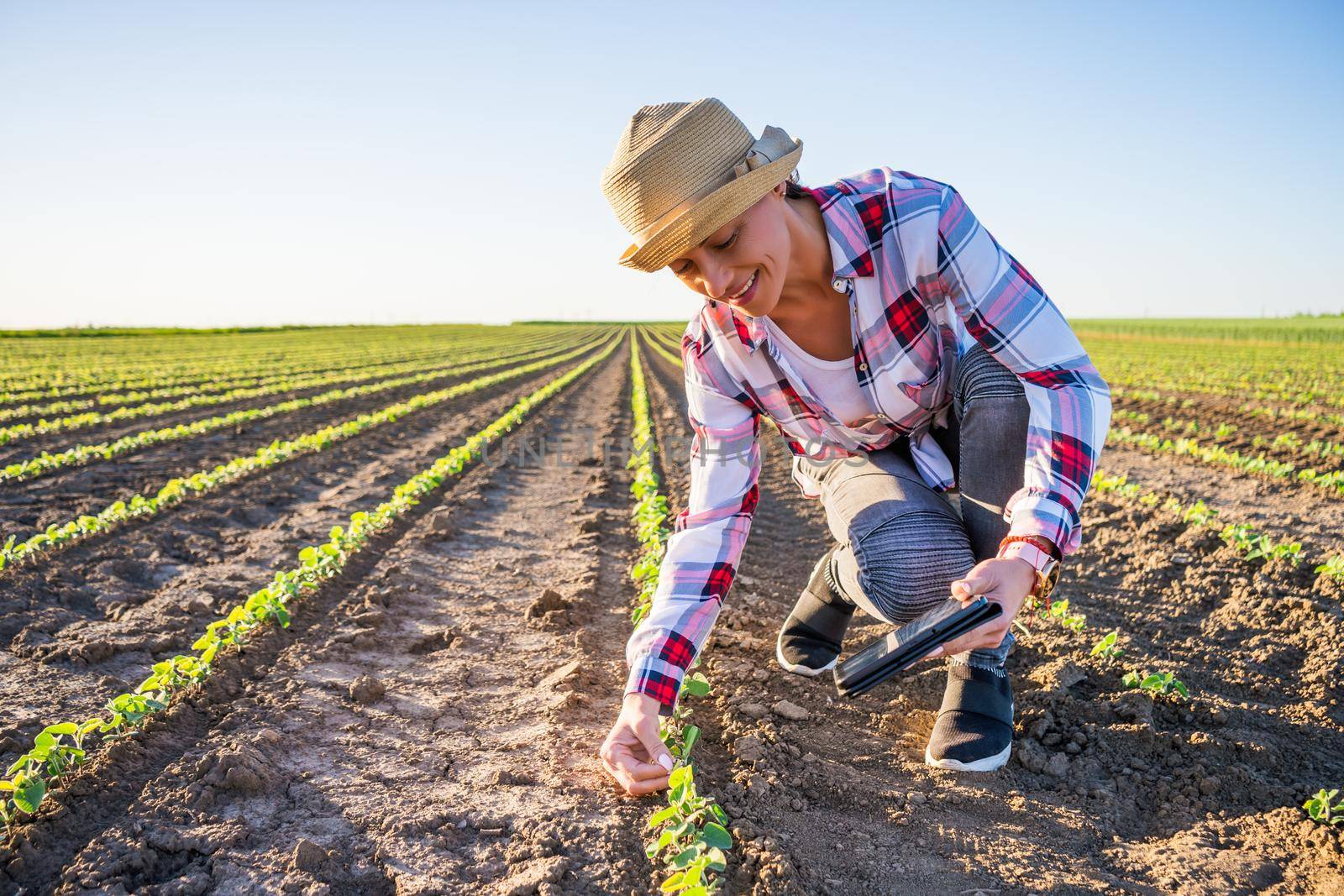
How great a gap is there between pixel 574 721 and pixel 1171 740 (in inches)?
69.7

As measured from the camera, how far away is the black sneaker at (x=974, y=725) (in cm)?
231

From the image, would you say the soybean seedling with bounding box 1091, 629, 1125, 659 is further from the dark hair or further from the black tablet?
the dark hair

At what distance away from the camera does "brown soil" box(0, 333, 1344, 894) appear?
1957 millimetres

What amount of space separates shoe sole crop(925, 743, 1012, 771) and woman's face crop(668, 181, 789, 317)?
53.4 inches

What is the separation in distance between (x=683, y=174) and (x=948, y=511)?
125 cm

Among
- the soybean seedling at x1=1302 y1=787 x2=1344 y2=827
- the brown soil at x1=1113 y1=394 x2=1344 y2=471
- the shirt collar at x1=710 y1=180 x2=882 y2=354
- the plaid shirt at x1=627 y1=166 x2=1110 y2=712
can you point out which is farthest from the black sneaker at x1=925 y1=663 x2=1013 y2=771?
the brown soil at x1=1113 y1=394 x2=1344 y2=471

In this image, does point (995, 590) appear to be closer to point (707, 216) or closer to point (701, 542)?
point (701, 542)

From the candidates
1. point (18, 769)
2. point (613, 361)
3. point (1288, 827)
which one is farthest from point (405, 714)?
point (613, 361)

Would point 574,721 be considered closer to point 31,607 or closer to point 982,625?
point 982,625

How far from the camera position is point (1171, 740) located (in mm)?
2455

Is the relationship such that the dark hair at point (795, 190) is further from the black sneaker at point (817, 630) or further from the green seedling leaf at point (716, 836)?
the green seedling leaf at point (716, 836)

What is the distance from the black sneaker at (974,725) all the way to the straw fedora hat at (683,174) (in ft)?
4.77

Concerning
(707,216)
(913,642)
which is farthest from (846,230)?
(913,642)

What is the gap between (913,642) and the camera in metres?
1.80
